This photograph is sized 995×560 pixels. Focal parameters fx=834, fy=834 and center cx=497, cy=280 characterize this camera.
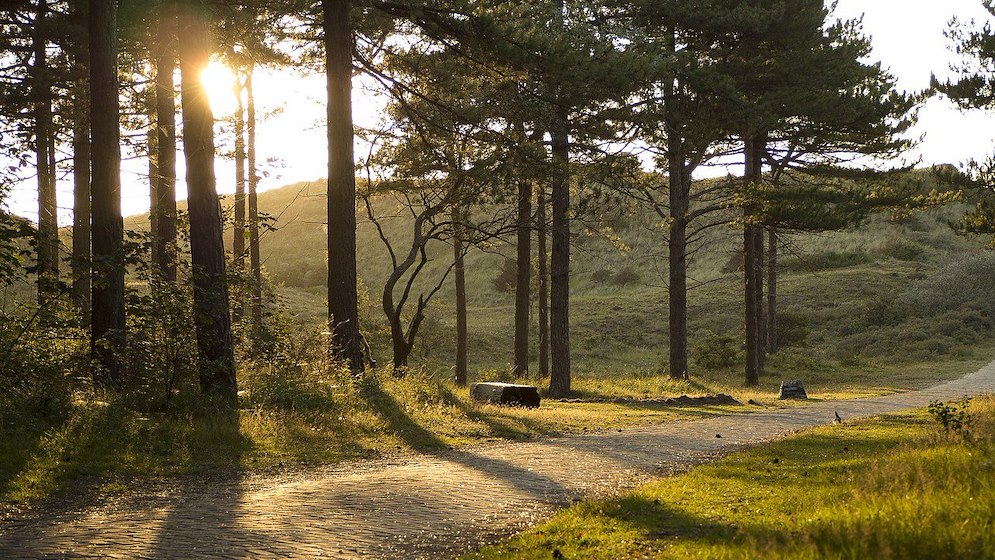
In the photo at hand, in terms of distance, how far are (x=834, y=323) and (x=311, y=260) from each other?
46.5 meters

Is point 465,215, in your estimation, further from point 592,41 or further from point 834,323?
point 834,323

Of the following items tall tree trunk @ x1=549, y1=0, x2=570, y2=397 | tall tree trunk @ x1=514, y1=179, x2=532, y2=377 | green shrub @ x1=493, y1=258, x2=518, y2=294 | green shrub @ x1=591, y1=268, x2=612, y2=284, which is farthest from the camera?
green shrub @ x1=591, y1=268, x2=612, y2=284

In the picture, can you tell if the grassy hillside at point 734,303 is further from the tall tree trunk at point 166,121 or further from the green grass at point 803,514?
the green grass at point 803,514

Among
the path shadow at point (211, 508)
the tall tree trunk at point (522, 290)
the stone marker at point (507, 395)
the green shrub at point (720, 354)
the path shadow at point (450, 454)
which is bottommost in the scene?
the green shrub at point (720, 354)

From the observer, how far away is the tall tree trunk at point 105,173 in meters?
12.6

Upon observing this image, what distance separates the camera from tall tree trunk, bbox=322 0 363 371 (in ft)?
50.7

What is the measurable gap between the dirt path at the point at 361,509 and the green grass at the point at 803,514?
0.59m

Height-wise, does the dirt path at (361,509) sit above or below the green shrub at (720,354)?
above

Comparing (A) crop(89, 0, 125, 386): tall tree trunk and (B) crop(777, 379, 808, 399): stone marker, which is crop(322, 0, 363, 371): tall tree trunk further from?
(B) crop(777, 379, 808, 399): stone marker

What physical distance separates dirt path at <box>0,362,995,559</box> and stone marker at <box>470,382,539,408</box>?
6.49 m

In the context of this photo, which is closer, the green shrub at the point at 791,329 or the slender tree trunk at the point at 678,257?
the slender tree trunk at the point at 678,257

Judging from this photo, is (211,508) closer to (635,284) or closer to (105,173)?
(105,173)

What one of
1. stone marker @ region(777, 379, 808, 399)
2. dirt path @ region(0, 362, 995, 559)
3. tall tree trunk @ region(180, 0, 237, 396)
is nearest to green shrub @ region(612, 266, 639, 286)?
stone marker @ region(777, 379, 808, 399)

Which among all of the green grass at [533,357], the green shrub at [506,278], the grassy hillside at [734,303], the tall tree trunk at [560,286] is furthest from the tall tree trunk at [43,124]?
the green shrub at [506,278]
